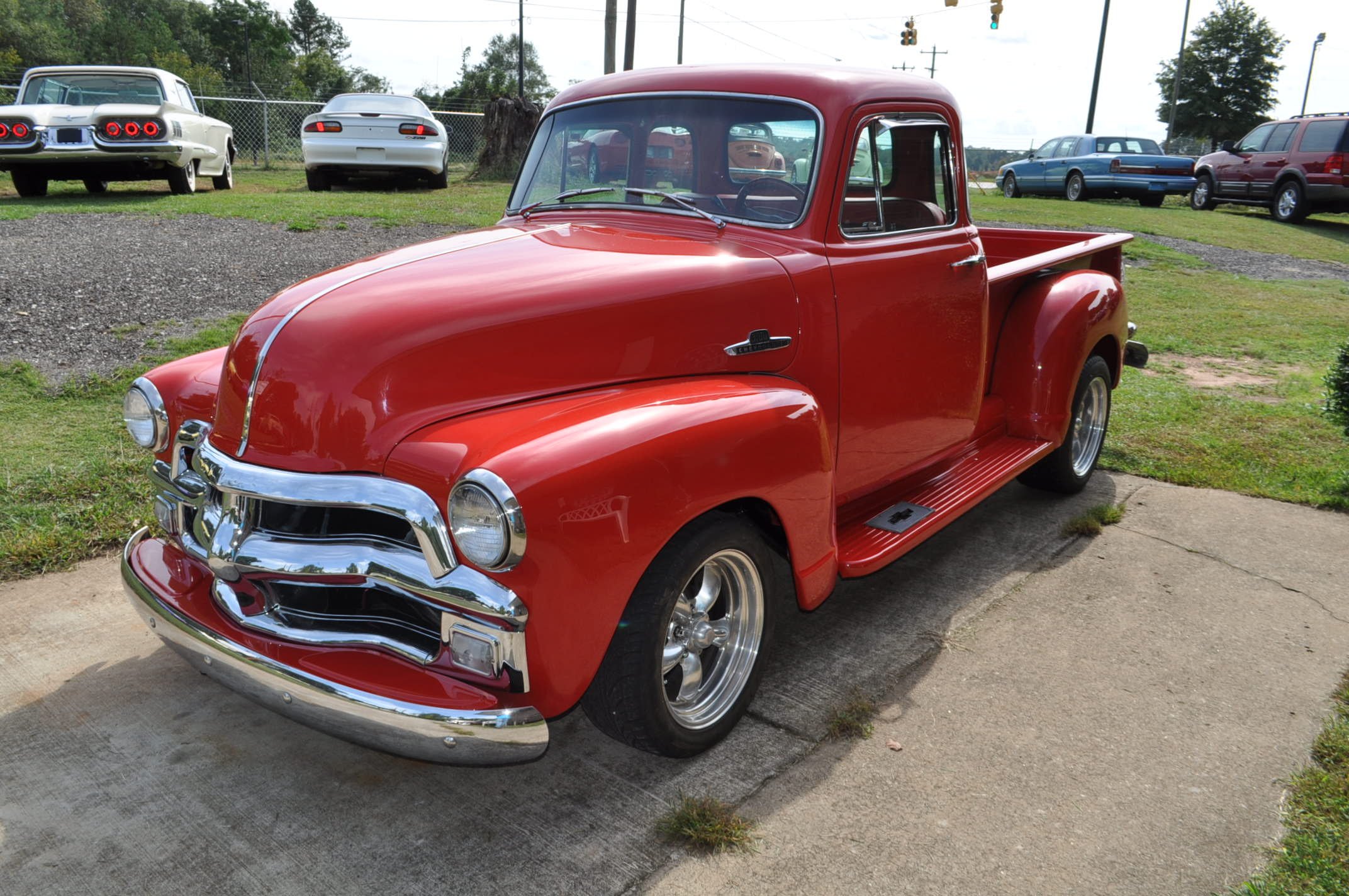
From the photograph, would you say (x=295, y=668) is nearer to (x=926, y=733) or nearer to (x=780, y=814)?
(x=780, y=814)

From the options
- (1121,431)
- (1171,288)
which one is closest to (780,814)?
(1121,431)

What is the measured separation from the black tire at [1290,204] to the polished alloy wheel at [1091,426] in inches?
652

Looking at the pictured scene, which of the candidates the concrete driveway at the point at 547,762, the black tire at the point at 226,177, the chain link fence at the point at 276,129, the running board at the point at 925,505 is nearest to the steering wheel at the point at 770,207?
the running board at the point at 925,505

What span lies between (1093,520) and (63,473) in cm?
474

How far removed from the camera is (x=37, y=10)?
47719mm

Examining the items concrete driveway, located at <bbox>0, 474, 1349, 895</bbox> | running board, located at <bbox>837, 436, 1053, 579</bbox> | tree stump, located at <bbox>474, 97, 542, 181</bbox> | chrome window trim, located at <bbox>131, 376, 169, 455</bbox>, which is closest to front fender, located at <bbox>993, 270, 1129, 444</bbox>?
running board, located at <bbox>837, 436, 1053, 579</bbox>

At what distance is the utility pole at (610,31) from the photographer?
17.9 metres

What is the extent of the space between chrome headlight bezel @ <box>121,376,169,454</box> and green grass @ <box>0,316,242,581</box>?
0.95 m

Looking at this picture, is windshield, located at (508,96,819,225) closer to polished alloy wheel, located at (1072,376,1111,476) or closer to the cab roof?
the cab roof

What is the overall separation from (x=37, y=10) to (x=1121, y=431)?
56.7m

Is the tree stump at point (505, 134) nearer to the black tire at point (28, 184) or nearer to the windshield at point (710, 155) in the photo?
the black tire at point (28, 184)

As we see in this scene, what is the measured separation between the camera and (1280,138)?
1898 centimetres

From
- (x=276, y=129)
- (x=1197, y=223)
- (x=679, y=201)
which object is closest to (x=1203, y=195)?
(x=1197, y=223)

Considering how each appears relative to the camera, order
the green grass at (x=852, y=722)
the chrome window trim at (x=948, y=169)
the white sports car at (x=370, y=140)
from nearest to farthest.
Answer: the green grass at (x=852, y=722) → the chrome window trim at (x=948, y=169) → the white sports car at (x=370, y=140)
